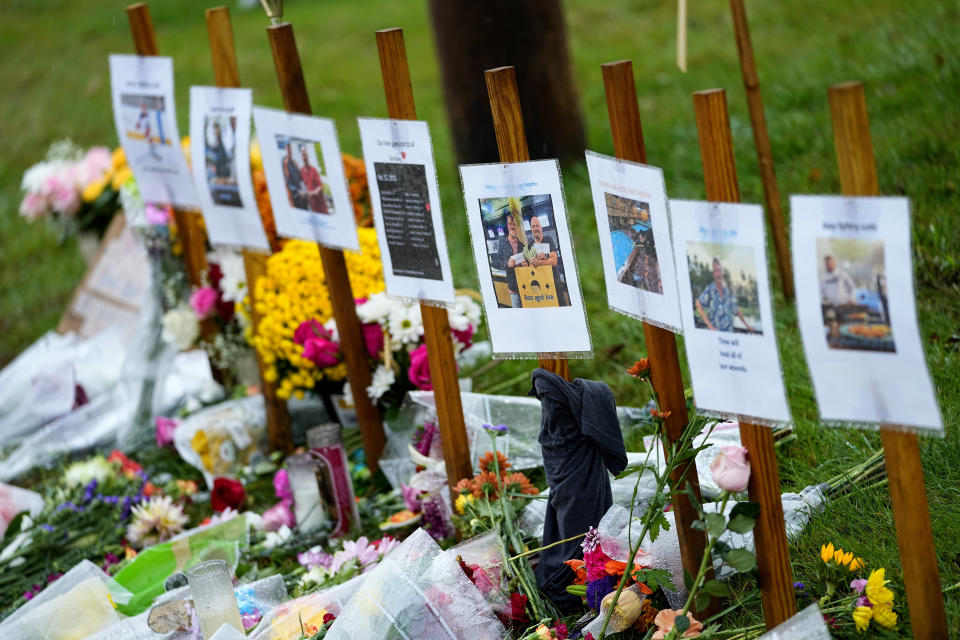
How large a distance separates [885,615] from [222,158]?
210 centimetres

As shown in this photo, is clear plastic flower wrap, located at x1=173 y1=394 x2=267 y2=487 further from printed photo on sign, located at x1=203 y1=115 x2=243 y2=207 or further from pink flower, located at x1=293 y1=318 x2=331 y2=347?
printed photo on sign, located at x1=203 y1=115 x2=243 y2=207

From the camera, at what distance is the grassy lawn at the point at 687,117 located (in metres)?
2.27

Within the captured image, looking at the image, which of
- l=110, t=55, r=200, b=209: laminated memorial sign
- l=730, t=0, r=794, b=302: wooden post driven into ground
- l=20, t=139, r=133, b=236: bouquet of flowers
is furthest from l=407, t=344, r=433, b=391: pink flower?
l=20, t=139, r=133, b=236: bouquet of flowers

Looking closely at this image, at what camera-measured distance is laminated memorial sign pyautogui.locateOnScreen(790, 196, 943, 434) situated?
136 cm

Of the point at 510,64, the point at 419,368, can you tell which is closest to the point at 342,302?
the point at 419,368

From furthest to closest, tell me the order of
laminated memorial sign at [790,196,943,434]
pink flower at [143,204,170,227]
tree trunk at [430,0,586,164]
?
tree trunk at [430,0,586,164] → pink flower at [143,204,170,227] → laminated memorial sign at [790,196,943,434]

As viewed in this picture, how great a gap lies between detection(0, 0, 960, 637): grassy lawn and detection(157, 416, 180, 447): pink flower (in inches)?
41.4

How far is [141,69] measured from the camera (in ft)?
10.5

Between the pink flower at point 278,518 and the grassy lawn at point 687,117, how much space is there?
80 cm

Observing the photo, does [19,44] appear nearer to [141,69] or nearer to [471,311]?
[141,69]

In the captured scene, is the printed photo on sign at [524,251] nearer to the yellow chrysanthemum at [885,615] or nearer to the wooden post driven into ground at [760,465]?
the wooden post driven into ground at [760,465]

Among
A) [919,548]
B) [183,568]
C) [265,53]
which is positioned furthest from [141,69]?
[265,53]

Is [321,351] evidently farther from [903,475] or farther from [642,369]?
Answer: [903,475]

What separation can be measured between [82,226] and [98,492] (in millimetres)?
1685
